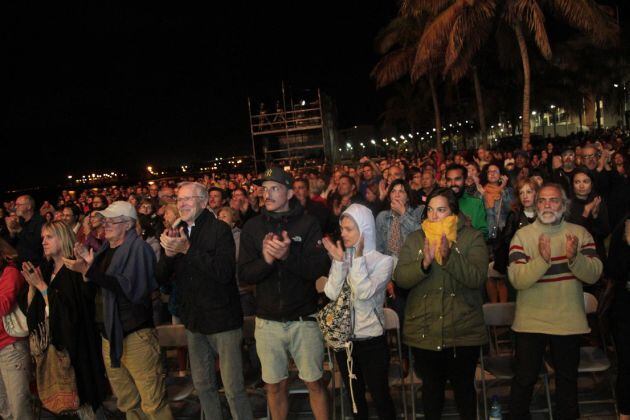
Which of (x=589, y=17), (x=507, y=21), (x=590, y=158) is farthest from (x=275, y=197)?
(x=507, y=21)

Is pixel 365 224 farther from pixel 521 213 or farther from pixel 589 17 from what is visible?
pixel 589 17

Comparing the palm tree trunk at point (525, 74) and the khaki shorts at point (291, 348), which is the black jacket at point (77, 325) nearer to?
the khaki shorts at point (291, 348)

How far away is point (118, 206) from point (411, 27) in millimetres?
23662

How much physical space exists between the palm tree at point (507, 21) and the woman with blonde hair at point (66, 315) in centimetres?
1346

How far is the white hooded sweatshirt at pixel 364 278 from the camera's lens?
385 cm

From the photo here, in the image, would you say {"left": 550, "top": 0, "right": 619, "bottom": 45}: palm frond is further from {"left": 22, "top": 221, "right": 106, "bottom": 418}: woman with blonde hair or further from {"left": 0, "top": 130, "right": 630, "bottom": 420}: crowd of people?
{"left": 22, "top": 221, "right": 106, "bottom": 418}: woman with blonde hair

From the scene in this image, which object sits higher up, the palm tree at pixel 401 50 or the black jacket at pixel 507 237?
the palm tree at pixel 401 50

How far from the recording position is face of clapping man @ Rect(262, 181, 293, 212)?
13.5 feet

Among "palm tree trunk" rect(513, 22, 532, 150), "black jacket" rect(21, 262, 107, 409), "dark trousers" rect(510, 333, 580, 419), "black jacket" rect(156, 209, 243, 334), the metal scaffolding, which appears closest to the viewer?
"dark trousers" rect(510, 333, 580, 419)

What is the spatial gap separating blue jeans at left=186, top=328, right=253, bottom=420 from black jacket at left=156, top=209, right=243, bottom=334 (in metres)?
0.11

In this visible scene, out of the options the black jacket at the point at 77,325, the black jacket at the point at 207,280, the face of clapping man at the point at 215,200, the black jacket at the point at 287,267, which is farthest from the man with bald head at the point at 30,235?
the black jacket at the point at 287,267

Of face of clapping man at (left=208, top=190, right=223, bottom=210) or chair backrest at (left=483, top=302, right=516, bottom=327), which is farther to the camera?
face of clapping man at (left=208, top=190, right=223, bottom=210)

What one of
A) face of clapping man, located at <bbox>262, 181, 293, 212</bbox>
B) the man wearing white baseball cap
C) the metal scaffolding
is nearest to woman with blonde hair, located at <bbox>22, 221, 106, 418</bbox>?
the man wearing white baseball cap

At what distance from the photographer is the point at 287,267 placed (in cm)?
396
